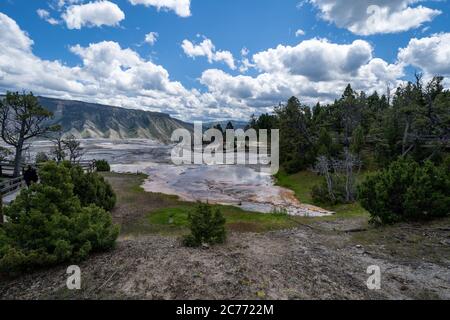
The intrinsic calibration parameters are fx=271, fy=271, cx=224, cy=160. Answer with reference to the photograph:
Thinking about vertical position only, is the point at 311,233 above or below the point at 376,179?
below

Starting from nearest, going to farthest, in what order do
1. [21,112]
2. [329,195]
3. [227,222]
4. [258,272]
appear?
[258,272], [227,222], [329,195], [21,112]

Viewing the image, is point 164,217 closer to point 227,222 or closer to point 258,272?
point 227,222

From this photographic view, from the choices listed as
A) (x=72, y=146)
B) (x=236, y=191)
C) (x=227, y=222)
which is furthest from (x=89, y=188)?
(x=72, y=146)

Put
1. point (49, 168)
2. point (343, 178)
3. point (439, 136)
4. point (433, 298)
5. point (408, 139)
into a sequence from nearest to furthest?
point (433, 298)
point (49, 168)
point (343, 178)
point (439, 136)
point (408, 139)

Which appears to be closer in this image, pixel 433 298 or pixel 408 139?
pixel 433 298

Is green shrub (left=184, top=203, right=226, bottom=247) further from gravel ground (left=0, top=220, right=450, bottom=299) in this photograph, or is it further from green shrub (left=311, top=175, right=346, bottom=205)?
green shrub (left=311, top=175, right=346, bottom=205)
